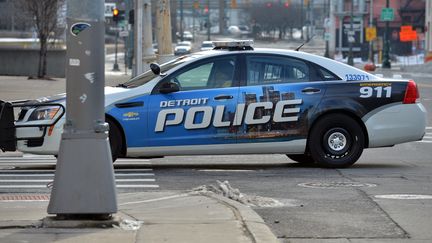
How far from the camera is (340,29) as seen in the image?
283 feet

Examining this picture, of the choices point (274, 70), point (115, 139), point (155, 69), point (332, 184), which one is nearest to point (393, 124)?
point (274, 70)

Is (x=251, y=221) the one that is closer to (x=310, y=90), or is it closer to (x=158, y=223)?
(x=158, y=223)

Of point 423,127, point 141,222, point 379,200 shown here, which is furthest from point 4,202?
point 423,127

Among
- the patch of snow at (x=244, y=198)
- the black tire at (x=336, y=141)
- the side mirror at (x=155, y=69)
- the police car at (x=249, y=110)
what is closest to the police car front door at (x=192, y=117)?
the police car at (x=249, y=110)

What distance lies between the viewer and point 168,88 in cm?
1151

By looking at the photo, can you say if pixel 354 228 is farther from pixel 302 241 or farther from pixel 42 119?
pixel 42 119

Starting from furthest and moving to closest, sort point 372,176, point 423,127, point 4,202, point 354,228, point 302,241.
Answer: point 423,127, point 372,176, point 4,202, point 354,228, point 302,241

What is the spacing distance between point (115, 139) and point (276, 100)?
223 cm

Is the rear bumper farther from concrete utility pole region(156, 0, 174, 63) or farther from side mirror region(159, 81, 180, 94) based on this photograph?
concrete utility pole region(156, 0, 174, 63)

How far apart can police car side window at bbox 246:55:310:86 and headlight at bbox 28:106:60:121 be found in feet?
8.69

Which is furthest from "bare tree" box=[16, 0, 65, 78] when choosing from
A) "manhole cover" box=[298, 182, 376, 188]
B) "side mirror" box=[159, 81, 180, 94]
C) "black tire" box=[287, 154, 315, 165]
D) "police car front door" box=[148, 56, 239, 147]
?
"manhole cover" box=[298, 182, 376, 188]

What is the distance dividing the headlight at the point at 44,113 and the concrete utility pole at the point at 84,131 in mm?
4188

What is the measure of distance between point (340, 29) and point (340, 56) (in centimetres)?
303

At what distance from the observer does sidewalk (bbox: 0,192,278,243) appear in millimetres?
6797
